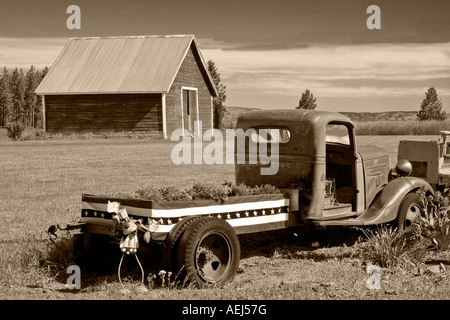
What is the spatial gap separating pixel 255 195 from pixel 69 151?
19.3 metres

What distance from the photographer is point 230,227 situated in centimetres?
554

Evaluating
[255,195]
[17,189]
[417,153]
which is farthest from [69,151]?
[255,195]

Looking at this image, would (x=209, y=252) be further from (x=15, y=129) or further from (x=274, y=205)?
(x=15, y=129)

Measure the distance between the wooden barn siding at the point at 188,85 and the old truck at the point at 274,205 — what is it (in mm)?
24604

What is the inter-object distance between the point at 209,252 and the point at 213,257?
0.09 metres

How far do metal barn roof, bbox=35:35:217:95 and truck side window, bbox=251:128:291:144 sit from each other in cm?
2435

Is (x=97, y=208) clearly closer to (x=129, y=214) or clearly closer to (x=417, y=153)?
(x=129, y=214)

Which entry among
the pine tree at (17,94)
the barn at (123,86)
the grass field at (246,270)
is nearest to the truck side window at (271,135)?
the grass field at (246,270)

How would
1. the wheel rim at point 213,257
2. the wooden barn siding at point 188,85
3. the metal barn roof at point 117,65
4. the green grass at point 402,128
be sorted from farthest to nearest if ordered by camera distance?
the green grass at point 402,128
the wooden barn siding at point 188,85
the metal barn roof at point 117,65
the wheel rim at point 213,257

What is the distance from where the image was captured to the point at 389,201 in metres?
7.10

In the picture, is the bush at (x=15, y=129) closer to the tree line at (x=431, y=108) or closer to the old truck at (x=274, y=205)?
A: the old truck at (x=274, y=205)

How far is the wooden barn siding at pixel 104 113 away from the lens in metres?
32.1

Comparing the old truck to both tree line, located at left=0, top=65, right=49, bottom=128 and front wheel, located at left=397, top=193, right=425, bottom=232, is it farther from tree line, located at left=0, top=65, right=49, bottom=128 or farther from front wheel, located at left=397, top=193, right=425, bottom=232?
tree line, located at left=0, top=65, right=49, bottom=128
